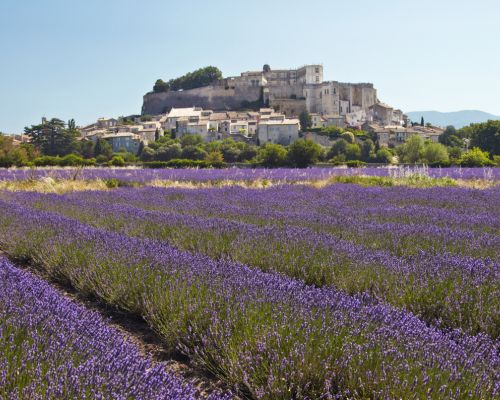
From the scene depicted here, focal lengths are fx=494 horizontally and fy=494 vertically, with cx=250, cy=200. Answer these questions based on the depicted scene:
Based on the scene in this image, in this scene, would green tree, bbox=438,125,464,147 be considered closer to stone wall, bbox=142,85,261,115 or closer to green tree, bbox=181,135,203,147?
stone wall, bbox=142,85,261,115

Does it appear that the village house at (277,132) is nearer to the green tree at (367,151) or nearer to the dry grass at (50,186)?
the green tree at (367,151)

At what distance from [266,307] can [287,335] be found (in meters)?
0.37

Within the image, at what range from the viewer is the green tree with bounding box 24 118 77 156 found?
65750 mm

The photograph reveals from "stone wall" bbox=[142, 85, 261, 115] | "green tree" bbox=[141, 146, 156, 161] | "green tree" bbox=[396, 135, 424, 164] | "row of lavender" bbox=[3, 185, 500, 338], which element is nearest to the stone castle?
"stone wall" bbox=[142, 85, 261, 115]

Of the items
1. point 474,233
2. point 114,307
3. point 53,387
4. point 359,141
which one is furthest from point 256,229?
point 359,141

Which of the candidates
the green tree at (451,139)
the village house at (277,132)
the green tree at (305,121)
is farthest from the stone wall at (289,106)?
the green tree at (451,139)

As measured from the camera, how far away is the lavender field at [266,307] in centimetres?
208

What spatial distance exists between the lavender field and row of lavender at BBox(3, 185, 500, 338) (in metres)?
0.02

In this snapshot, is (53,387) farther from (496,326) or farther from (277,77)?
(277,77)

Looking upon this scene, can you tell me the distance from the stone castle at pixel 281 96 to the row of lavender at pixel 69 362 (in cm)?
8742

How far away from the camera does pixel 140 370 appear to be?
205cm

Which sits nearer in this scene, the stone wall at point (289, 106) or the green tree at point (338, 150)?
the green tree at point (338, 150)

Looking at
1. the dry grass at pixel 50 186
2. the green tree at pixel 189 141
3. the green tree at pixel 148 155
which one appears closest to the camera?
the dry grass at pixel 50 186

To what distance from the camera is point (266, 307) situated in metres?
2.91
